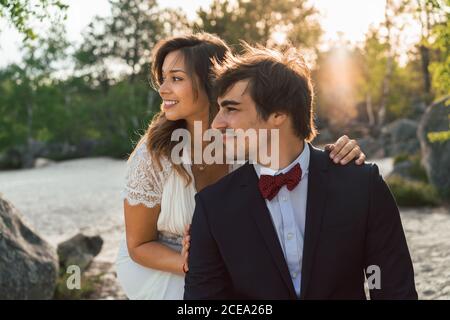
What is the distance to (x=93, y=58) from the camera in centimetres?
5094

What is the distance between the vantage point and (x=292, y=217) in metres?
2.83

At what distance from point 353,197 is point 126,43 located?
48.7 m

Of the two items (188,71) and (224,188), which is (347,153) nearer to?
(224,188)

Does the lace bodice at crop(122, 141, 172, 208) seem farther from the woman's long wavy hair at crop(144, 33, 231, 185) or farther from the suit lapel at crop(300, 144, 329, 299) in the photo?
the suit lapel at crop(300, 144, 329, 299)

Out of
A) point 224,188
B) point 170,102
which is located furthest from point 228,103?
point 170,102

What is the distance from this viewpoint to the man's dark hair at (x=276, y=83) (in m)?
2.87

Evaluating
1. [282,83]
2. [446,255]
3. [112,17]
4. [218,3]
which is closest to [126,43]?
[112,17]

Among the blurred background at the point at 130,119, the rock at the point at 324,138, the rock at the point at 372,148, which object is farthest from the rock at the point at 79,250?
the rock at the point at 324,138

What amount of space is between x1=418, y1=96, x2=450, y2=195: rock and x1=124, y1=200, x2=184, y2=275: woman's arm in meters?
9.57

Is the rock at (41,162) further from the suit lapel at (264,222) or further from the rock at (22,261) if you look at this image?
the suit lapel at (264,222)

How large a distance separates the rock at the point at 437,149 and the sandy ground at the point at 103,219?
2.51ft

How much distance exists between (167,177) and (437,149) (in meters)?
9.60
